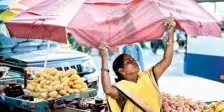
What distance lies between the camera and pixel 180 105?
16.6ft

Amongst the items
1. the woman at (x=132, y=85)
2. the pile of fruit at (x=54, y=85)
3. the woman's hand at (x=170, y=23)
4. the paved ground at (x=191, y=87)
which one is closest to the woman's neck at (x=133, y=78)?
the woman at (x=132, y=85)

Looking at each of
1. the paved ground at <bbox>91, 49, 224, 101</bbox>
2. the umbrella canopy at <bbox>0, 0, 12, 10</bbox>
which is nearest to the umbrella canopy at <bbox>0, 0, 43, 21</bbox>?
the umbrella canopy at <bbox>0, 0, 12, 10</bbox>

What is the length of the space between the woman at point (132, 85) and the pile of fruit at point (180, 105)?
0.94m

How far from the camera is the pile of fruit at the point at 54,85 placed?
634 centimetres

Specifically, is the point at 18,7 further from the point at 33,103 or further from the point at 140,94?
the point at 140,94

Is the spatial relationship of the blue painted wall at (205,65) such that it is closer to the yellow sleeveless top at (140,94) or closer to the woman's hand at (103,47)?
the yellow sleeveless top at (140,94)

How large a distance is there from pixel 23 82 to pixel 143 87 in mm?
4086

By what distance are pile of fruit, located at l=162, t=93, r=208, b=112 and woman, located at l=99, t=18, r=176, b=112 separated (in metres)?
0.94

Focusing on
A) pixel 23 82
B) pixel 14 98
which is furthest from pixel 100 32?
pixel 23 82

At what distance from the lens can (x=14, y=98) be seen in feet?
20.6

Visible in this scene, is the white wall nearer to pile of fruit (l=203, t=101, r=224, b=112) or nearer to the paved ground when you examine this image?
the paved ground

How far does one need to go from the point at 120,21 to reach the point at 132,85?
651mm

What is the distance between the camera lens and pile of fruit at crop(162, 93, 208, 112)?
4.98 meters

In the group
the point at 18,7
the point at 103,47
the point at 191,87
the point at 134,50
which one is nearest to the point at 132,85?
the point at 103,47
